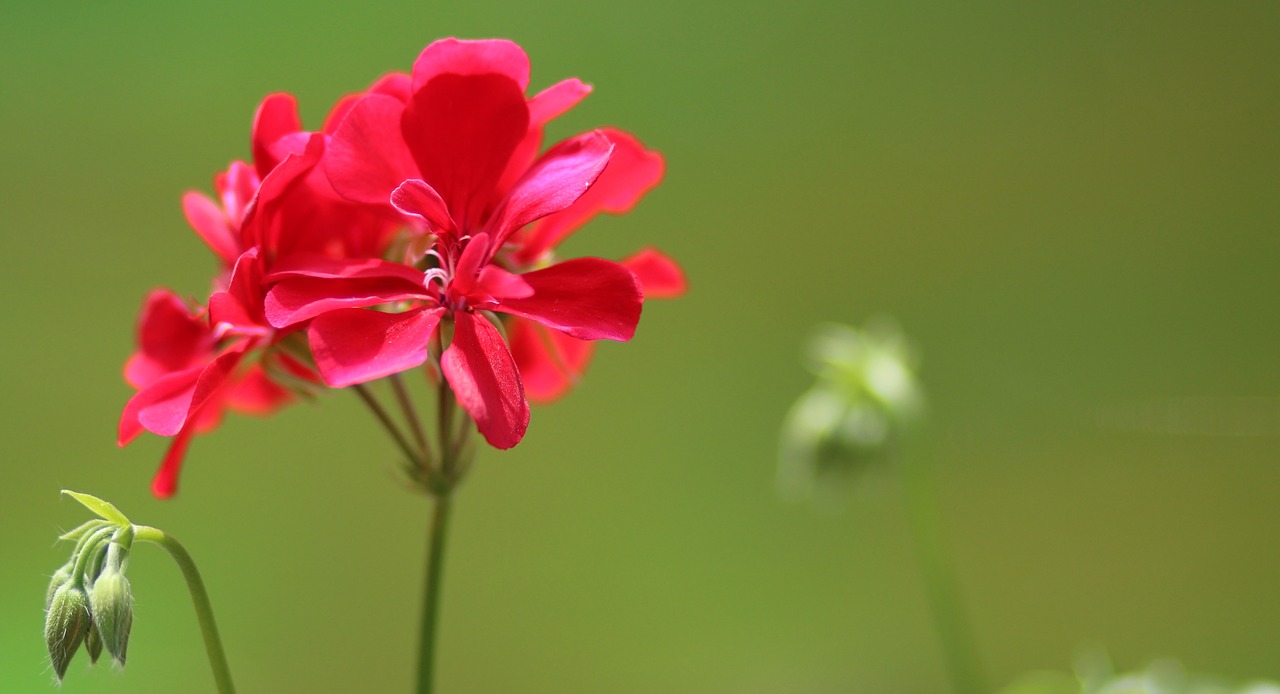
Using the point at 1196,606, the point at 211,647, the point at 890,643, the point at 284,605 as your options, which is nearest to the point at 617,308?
the point at 211,647

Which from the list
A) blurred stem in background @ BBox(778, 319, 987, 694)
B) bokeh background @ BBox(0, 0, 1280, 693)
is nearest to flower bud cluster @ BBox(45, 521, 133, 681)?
blurred stem in background @ BBox(778, 319, 987, 694)

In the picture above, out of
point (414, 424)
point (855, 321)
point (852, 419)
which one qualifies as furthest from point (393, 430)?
point (855, 321)

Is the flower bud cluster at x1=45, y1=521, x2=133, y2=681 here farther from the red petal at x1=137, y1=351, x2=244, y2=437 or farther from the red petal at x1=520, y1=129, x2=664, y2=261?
the red petal at x1=520, y1=129, x2=664, y2=261

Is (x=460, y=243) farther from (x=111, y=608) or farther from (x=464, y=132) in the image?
(x=111, y=608)

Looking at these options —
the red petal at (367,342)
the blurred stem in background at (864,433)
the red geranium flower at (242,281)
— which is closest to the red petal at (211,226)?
the red geranium flower at (242,281)

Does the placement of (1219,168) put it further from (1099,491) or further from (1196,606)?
(1196,606)

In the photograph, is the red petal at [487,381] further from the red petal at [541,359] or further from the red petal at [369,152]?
the red petal at [541,359]
